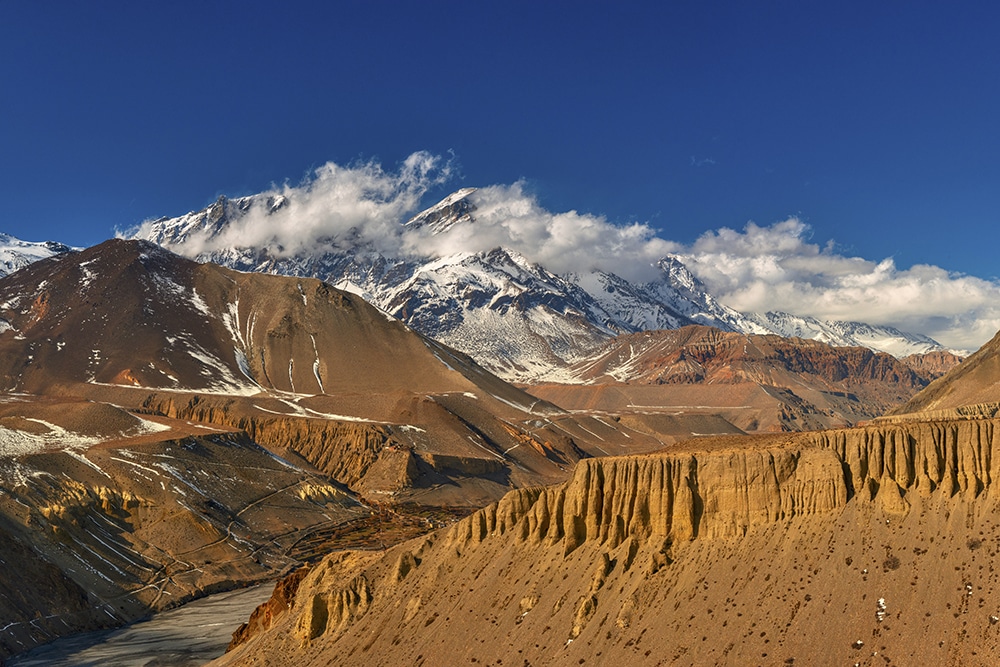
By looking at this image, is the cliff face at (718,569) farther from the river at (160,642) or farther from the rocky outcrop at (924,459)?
the river at (160,642)

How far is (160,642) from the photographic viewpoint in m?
108

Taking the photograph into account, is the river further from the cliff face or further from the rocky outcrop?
the rocky outcrop

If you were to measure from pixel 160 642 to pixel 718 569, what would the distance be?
6821 centimetres

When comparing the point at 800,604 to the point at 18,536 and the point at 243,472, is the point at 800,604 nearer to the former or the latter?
the point at 18,536

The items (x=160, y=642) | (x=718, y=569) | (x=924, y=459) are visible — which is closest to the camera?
(x=924, y=459)

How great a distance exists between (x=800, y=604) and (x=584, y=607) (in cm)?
1333

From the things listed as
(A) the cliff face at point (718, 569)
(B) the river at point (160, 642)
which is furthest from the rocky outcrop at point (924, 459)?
(B) the river at point (160, 642)

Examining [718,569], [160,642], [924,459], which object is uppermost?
[924,459]

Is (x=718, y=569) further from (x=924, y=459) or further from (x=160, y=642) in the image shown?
(x=160, y=642)

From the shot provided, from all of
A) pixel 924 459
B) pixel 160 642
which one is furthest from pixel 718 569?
pixel 160 642

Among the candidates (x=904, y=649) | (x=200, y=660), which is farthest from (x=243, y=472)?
(x=904, y=649)

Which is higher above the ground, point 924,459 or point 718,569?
point 924,459

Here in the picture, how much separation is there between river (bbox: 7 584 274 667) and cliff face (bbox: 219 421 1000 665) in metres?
27.7

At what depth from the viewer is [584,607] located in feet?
212
